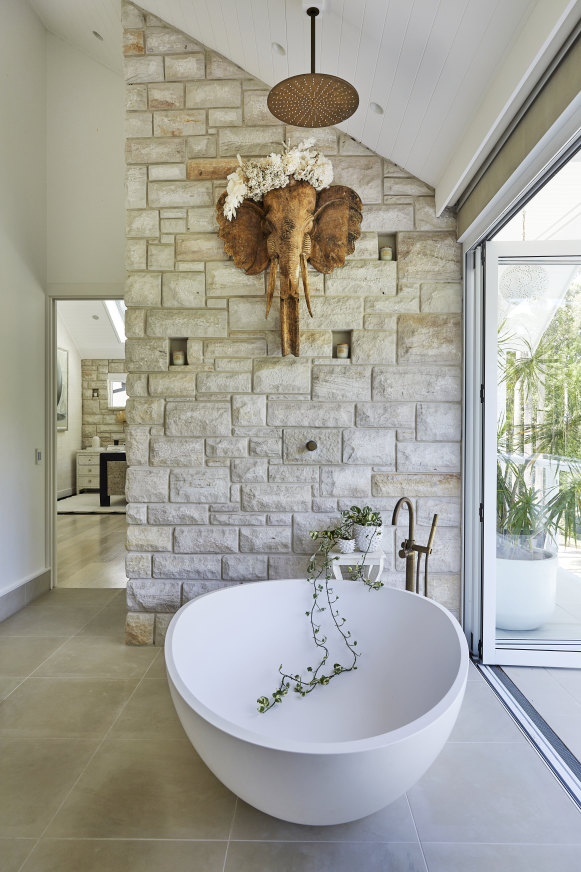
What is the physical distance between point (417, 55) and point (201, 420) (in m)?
1.98

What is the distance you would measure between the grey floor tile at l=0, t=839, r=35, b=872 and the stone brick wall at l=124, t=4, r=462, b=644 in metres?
1.51

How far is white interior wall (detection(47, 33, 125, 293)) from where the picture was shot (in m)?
4.12

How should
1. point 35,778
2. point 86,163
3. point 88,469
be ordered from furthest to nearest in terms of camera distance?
point 88,469 → point 86,163 → point 35,778

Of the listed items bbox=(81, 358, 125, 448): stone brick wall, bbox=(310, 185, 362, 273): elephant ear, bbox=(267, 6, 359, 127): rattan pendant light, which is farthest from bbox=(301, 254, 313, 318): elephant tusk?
bbox=(81, 358, 125, 448): stone brick wall

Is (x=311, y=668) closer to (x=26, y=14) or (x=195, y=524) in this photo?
(x=195, y=524)

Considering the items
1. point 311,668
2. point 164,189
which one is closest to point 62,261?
point 164,189

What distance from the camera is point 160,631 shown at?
3.20m

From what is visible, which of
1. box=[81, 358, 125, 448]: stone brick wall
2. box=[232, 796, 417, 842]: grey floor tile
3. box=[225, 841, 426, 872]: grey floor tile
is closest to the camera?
box=[225, 841, 426, 872]: grey floor tile

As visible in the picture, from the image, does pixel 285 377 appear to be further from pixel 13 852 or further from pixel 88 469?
pixel 88 469

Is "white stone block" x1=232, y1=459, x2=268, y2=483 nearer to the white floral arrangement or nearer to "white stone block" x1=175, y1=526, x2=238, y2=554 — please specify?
"white stone block" x1=175, y1=526, x2=238, y2=554

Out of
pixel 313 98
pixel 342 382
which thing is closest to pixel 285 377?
pixel 342 382

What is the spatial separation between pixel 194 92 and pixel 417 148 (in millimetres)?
1311

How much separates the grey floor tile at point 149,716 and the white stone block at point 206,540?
28.1 inches

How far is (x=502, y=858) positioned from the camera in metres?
1.64
